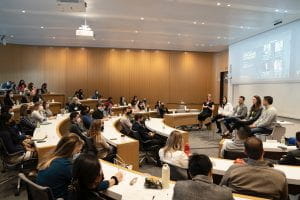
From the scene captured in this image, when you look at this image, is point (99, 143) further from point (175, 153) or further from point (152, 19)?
point (152, 19)

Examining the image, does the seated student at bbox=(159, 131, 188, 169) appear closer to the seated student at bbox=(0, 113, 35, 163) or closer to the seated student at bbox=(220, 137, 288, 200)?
the seated student at bbox=(220, 137, 288, 200)

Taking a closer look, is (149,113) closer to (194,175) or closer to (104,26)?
(104,26)

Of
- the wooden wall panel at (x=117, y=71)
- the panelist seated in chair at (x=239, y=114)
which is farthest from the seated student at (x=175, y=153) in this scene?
the wooden wall panel at (x=117, y=71)

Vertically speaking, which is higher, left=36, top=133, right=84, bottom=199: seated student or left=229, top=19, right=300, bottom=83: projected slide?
left=229, top=19, right=300, bottom=83: projected slide

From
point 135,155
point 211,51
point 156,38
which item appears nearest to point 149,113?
point 156,38

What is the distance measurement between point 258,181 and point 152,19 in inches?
325

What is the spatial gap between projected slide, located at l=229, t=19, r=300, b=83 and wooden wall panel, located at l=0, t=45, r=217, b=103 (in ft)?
11.8

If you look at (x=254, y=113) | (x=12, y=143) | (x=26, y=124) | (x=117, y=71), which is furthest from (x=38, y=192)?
(x=117, y=71)

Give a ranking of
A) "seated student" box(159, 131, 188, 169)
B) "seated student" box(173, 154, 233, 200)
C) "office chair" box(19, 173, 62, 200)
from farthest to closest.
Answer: "seated student" box(159, 131, 188, 169) → "office chair" box(19, 173, 62, 200) → "seated student" box(173, 154, 233, 200)

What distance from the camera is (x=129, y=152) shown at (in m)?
5.32

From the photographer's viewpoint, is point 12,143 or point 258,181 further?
point 12,143

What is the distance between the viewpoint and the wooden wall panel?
16.6 meters

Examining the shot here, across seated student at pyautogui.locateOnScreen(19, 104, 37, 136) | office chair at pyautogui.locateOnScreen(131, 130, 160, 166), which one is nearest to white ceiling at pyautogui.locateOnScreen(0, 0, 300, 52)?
seated student at pyautogui.locateOnScreen(19, 104, 37, 136)

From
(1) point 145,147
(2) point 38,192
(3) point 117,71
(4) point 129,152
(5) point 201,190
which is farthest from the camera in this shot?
(3) point 117,71
